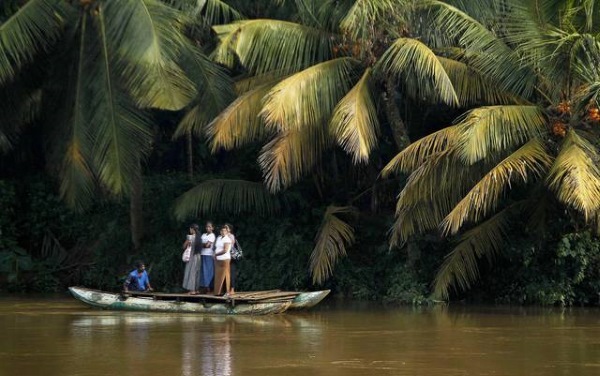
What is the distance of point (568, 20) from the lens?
16.7 m

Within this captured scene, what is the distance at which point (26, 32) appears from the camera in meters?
18.8

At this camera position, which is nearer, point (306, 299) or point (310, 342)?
point (310, 342)

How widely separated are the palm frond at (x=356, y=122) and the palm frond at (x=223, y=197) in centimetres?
298

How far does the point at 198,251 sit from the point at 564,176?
264 inches

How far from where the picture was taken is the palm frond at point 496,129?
16.0 m

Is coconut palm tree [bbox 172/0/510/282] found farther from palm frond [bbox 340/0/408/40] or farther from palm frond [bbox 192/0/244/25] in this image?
palm frond [bbox 192/0/244/25]

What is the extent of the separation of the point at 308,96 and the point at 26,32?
5.29 meters

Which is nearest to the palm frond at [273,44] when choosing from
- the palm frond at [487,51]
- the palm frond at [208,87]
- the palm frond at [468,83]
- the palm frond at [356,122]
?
the palm frond at [208,87]

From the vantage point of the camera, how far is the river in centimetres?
1120

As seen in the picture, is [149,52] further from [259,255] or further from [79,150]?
[259,255]

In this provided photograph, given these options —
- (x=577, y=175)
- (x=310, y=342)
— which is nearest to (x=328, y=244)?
(x=577, y=175)

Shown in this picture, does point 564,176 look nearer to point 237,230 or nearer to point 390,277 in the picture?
point 390,277

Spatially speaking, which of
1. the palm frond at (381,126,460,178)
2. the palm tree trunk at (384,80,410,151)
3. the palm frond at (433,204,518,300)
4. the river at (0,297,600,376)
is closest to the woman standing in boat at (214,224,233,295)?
the river at (0,297,600,376)

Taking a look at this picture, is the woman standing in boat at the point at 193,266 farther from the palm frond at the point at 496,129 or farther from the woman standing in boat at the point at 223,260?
the palm frond at the point at 496,129
